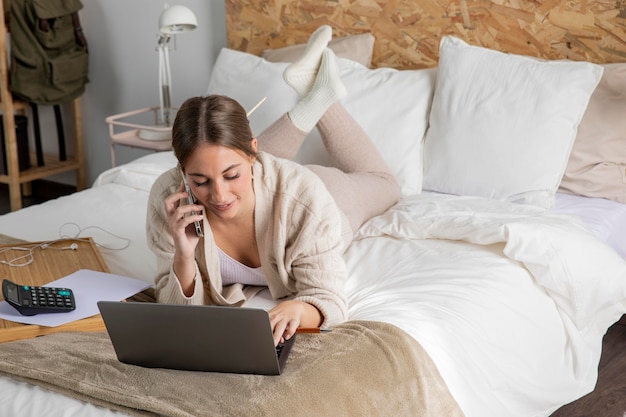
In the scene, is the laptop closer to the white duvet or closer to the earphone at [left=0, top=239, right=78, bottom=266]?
the white duvet

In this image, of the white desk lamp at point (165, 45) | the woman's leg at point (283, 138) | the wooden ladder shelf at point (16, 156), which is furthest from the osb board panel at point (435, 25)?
the wooden ladder shelf at point (16, 156)

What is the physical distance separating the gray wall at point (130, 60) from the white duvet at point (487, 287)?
140cm

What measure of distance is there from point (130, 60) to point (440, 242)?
7.32ft

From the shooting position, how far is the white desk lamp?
3273 mm

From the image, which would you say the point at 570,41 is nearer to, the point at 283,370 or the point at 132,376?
the point at 283,370

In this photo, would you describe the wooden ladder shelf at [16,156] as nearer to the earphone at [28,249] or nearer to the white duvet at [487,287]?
the white duvet at [487,287]

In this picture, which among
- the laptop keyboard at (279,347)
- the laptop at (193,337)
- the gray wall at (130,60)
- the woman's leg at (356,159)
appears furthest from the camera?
the gray wall at (130,60)

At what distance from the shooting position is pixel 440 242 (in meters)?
2.25

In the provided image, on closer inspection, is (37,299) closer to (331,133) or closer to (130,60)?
(331,133)

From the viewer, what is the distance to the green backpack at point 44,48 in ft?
12.3

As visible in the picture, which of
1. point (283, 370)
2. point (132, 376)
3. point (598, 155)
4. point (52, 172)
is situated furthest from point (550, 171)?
point (52, 172)

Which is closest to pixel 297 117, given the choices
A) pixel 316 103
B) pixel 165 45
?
pixel 316 103

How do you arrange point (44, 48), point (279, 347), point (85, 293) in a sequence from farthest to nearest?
1. point (44, 48)
2. point (85, 293)
3. point (279, 347)

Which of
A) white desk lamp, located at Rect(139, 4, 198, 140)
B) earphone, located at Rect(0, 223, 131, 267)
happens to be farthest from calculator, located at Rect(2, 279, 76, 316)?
white desk lamp, located at Rect(139, 4, 198, 140)
